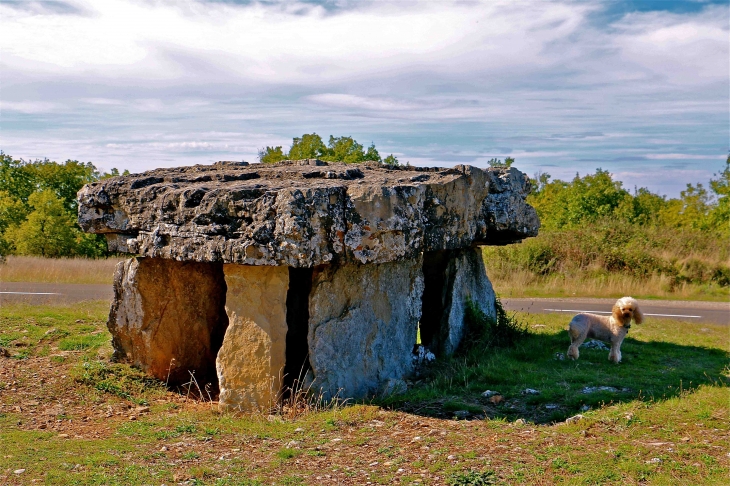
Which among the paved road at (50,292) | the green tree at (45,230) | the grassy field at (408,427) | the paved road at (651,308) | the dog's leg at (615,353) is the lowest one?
the grassy field at (408,427)

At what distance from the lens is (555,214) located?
3131cm

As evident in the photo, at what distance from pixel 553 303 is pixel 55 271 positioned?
1466 centimetres

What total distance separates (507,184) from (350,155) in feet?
47.0

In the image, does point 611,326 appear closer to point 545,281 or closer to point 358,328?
point 358,328

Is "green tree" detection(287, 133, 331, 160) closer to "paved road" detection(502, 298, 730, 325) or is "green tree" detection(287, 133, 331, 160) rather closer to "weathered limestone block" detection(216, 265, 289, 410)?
"paved road" detection(502, 298, 730, 325)

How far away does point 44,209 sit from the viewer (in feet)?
87.5

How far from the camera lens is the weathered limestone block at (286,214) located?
7.80m

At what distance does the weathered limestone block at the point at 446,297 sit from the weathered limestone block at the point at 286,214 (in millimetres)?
1131

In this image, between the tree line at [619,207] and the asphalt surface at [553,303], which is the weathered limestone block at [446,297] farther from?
the tree line at [619,207]

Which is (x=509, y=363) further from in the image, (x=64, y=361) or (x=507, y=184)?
(x=64, y=361)

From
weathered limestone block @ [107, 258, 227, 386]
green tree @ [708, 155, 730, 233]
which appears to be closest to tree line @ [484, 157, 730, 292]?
green tree @ [708, 155, 730, 233]

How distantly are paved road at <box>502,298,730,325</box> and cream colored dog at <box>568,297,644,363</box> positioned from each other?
4539mm

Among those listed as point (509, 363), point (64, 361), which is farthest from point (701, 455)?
point (64, 361)

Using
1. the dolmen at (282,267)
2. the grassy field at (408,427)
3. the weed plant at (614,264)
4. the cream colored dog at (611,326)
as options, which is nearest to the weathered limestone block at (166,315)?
the dolmen at (282,267)
